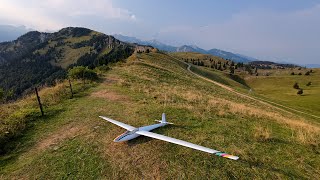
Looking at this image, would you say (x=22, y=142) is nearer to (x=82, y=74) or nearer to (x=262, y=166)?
(x=262, y=166)

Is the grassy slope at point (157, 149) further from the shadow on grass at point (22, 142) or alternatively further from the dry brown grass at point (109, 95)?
the dry brown grass at point (109, 95)

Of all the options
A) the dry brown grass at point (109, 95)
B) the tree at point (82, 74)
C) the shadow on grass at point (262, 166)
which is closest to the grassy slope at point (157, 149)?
the shadow on grass at point (262, 166)

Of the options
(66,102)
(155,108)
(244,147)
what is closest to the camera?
(244,147)

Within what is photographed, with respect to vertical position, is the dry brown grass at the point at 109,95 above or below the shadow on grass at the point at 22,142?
above

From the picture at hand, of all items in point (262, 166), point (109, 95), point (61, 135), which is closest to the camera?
point (262, 166)

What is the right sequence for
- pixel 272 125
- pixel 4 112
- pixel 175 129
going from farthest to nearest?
1. pixel 272 125
2. pixel 4 112
3. pixel 175 129

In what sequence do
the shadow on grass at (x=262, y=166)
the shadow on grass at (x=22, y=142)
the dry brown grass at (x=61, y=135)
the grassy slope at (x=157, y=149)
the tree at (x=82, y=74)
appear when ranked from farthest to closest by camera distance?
the tree at (x=82, y=74) → the dry brown grass at (x=61, y=135) → the shadow on grass at (x=22, y=142) → the shadow on grass at (x=262, y=166) → the grassy slope at (x=157, y=149)

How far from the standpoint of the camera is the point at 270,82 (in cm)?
10925

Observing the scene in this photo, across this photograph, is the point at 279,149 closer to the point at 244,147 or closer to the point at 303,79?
the point at 244,147

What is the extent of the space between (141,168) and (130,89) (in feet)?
58.8

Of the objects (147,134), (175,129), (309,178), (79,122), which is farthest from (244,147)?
(79,122)

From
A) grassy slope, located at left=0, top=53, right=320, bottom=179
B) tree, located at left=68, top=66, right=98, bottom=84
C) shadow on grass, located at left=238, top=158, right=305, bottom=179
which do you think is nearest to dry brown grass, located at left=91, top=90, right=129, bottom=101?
grassy slope, located at left=0, top=53, right=320, bottom=179

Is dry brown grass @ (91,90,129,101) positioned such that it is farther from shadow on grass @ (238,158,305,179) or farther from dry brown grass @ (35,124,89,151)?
shadow on grass @ (238,158,305,179)

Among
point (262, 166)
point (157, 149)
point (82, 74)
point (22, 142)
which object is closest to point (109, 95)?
point (22, 142)
